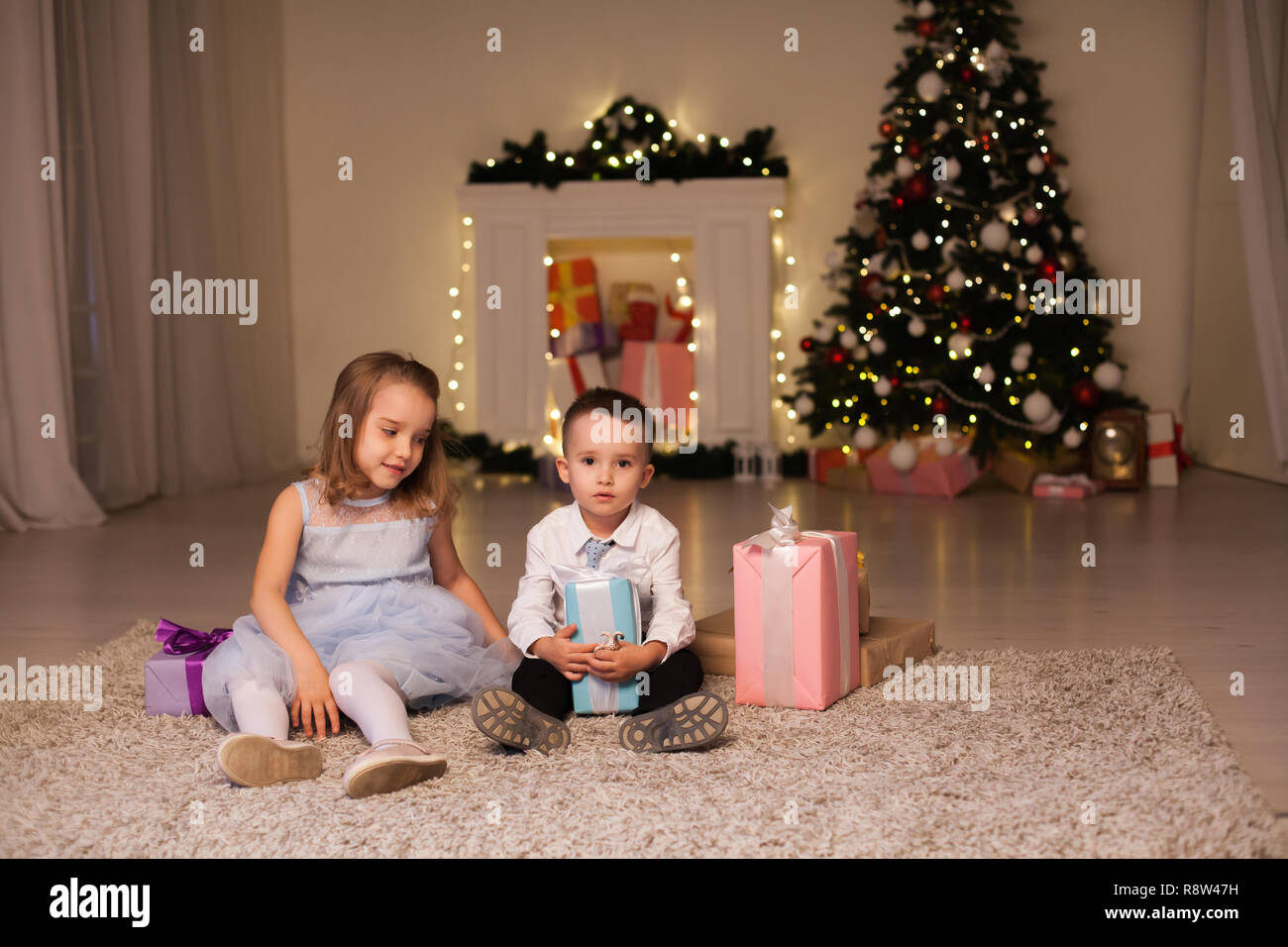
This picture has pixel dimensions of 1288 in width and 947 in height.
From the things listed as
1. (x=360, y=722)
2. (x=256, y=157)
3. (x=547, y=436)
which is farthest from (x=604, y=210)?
(x=360, y=722)

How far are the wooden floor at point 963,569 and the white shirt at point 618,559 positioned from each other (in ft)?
2.46

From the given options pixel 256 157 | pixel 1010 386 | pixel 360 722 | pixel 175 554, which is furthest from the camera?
pixel 256 157

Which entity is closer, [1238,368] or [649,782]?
[649,782]

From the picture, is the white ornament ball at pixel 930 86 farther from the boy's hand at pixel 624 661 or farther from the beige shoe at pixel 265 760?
the beige shoe at pixel 265 760

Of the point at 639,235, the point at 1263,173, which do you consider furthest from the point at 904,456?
the point at 639,235

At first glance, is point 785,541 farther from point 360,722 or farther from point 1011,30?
point 1011,30

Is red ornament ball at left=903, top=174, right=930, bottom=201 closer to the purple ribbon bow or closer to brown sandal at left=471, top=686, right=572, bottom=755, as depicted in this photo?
the purple ribbon bow

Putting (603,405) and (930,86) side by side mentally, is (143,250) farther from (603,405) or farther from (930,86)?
Result: (603,405)

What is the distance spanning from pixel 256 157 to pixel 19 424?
8.36 ft

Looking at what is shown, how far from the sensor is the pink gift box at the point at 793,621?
1978 millimetres

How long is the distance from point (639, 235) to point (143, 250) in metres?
2.53

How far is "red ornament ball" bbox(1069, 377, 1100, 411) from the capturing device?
5484 millimetres

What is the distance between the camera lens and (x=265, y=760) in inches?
64.3

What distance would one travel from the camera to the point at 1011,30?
19.4ft
